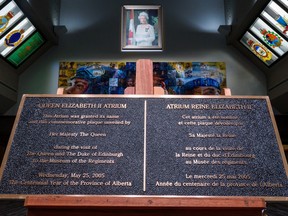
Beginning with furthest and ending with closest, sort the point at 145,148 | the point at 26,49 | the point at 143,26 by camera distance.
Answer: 1. the point at 26,49
2. the point at 143,26
3. the point at 145,148

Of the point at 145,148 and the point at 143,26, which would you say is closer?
the point at 145,148

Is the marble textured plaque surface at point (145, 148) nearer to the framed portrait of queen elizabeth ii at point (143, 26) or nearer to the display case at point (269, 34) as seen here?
the display case at point (269, 34)

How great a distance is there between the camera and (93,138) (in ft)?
4.99

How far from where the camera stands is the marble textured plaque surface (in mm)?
1395

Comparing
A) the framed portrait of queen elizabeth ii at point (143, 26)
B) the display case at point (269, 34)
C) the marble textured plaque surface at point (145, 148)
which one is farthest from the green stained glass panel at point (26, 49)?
the marble textured plaque surface at point (145, 148)

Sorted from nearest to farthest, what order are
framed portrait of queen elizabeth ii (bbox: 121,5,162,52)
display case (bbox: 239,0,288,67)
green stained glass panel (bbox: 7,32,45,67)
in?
1. display case (bbox: 239,0,288,67)
2. framed portrait of queen elizabeth ii (bbox: 121,5,162,52)
3. green stained glass panel (bbox: 7,32,45,67)

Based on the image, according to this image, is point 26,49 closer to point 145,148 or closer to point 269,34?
point 269,34

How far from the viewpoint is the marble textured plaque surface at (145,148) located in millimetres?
1395

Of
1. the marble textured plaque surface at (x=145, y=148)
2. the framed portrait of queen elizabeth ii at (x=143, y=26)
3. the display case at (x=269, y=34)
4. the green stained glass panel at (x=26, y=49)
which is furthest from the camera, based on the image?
the green stained glass panel at (x=26, y=49)

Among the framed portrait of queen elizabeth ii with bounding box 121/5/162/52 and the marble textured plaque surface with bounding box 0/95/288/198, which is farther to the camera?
the framed portrait of queen elizabeth ii with bounding box 121/5/162/52

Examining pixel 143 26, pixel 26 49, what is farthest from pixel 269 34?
pixel 26 49

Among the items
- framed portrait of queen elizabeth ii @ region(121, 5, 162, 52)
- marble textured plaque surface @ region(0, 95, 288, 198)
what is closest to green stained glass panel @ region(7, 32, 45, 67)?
framed portrait of queen elizabeth ii @ region(121, 5, 162, 52)

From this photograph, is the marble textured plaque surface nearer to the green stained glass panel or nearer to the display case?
the display case

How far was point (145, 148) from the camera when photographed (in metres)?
1.48
